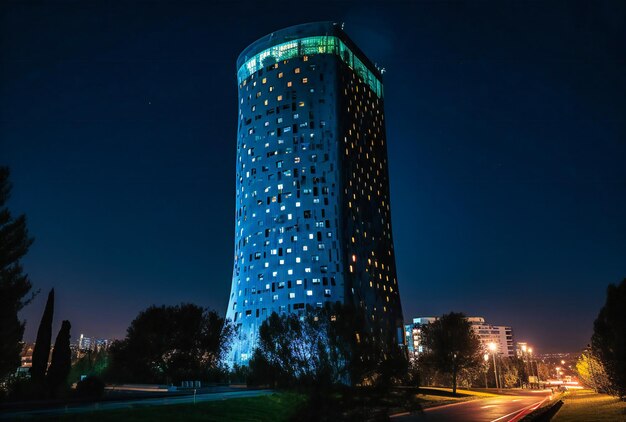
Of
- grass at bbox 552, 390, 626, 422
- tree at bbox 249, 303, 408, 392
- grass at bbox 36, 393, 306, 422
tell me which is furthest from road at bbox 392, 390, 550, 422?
grass at bbox 36, 393, 306, 422

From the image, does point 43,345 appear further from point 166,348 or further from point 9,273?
point 9,273

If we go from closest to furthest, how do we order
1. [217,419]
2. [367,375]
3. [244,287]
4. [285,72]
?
1. [367,375]
2. [217,419]
3. [244,287]
4. [285,72]

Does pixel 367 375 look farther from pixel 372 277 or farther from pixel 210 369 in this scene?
pixel 372 277

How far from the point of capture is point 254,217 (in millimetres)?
103688

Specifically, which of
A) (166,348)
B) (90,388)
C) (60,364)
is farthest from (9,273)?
(166,348)

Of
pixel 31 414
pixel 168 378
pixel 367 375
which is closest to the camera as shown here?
pixel 367 375

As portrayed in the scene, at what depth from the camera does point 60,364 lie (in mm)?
42062

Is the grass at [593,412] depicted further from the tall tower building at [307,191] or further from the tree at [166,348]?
the tall tower building at [307,191]

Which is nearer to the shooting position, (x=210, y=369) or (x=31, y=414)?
(x=31, y=414)

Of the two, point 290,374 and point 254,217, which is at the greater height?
point 254,217

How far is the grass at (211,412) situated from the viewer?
2141 cm

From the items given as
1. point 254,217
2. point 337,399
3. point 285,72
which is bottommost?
point 337,399

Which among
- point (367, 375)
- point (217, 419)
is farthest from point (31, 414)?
point (367, 375)

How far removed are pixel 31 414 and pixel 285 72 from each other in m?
97.3
